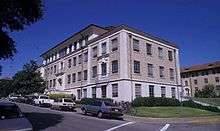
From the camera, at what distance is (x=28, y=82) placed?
65.4m

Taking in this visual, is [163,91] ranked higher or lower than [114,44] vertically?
lower

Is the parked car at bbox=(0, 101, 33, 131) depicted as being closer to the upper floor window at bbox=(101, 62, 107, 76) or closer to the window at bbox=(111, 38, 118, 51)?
the window at bbox=(111, 38, 118, 51)

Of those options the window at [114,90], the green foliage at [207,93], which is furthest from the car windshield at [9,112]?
the green foliage at [207,93]

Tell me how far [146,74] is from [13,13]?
28377 millimetres

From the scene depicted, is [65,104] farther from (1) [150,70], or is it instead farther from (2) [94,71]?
(1) [150,70]

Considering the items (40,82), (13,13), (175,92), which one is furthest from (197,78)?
(13,13)

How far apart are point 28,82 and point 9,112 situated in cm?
5591

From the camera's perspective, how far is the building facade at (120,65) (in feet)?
129

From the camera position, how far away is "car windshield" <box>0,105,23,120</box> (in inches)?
442

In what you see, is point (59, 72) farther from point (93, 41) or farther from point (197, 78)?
point (197, 78)

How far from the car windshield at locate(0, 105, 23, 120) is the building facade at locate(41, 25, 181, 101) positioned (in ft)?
87.4

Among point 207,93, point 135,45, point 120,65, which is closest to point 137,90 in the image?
point 120,65

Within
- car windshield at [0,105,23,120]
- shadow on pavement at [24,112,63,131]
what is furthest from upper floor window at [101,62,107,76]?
car windshield at [0,105,23,120]

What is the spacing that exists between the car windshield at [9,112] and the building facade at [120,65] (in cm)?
2665
